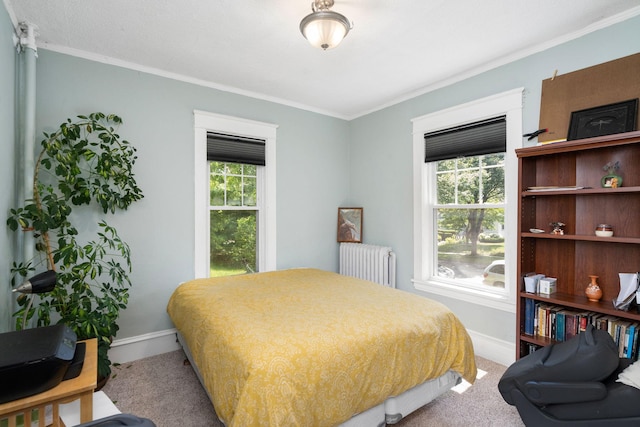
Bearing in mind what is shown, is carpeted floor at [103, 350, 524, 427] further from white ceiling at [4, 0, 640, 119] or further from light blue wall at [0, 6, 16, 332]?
white ceiling at [4, 0, 640, 119]

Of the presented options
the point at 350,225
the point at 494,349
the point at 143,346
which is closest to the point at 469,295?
the point at 494,349

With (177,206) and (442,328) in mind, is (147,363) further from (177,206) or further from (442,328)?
(442,328)

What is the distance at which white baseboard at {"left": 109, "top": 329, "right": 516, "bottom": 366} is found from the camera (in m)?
2.71

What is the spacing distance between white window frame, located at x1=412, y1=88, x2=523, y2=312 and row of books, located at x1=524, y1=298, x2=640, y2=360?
361 millimetres

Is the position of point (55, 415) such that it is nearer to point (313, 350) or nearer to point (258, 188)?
point (313, 350)

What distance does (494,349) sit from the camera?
278 centimetres

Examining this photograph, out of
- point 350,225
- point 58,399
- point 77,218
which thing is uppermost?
point 77,218

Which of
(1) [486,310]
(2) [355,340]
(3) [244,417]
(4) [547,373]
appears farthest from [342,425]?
(1) [486,310]

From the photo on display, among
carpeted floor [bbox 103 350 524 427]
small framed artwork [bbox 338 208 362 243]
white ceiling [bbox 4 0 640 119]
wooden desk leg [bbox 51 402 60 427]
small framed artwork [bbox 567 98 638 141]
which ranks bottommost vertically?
carpeted floor [bbox 103 350 524 427]

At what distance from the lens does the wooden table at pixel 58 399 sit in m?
0.98

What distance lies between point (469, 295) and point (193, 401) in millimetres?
2458

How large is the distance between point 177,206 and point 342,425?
7.67 feet

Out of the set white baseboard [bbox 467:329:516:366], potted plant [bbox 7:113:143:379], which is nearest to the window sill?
white baseboard [bbox 467:329:516:366]

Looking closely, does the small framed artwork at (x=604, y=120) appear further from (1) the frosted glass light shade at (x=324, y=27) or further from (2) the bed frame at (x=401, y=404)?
(2) the bed frame at (x=401, y=404)
